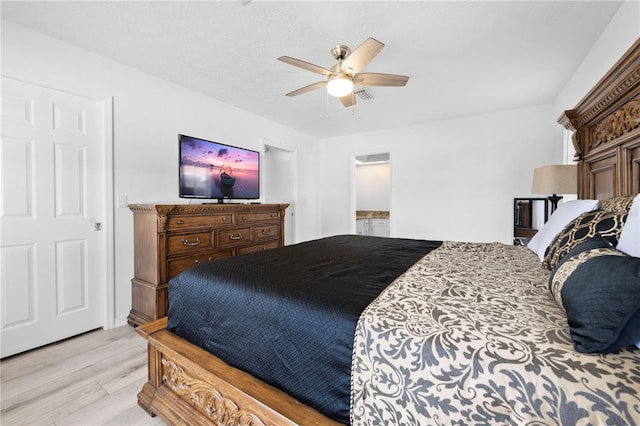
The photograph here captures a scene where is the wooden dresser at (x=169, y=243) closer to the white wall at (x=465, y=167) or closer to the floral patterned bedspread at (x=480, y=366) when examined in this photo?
the floral patterned bedspread at (x=480, y=366)

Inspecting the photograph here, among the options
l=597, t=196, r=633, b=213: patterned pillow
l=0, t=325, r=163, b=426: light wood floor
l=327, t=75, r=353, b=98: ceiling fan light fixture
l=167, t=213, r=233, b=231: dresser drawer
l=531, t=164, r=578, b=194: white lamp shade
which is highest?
l=327, t=75, r=353, b=98: ceiling fan light fixture

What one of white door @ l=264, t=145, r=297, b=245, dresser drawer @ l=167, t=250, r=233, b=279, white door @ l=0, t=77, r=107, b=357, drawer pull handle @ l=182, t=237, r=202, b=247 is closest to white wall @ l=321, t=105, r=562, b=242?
white door @ l=264, t=145, r=297, b=245

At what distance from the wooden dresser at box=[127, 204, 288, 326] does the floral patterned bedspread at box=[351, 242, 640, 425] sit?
85.8 inches

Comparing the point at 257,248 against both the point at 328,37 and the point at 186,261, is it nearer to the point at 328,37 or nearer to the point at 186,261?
the point at 186,261

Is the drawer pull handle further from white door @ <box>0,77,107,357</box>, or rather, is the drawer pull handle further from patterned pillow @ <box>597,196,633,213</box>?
patterned pillow @ <box>597,196,633,213</box>

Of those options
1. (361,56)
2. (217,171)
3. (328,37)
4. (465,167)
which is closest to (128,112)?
(217,171)

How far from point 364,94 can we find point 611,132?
7.39 feet

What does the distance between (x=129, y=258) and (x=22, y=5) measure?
6.74ft

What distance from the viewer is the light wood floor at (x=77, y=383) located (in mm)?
1464

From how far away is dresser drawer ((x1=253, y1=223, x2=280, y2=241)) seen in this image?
11.2 feet

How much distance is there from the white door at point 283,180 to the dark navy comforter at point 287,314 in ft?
11.0

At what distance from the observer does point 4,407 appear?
1537 mm

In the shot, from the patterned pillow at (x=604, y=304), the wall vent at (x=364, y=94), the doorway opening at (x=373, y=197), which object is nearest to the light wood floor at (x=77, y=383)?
the patterned pillow at (x=604, y=304)

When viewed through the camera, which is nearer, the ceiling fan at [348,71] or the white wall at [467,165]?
the ceiling fan at [348,71]
